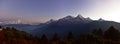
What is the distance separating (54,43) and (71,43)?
1182 centimetres

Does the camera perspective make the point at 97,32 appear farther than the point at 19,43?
No

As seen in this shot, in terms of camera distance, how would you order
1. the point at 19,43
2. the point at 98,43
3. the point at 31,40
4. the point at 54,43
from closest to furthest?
the point at 98,43 → the point at 54,43 → the point at 19,43 → the point at 31,40

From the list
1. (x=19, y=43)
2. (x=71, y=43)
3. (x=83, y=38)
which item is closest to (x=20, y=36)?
(x=19, y=43)

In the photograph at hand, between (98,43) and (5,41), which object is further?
(5,41)

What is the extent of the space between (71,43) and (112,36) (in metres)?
17.9

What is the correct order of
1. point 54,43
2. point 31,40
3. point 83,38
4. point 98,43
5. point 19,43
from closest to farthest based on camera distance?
point 98,43
point 83,38
point 54,43
point 19,43
point 31,40

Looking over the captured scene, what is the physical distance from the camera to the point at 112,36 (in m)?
101

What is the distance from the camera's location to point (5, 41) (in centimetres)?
12694

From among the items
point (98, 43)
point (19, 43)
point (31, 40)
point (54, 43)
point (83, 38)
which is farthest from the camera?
point (31, 40)

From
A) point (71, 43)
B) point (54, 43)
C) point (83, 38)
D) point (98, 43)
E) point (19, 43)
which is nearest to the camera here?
point (98, 43)

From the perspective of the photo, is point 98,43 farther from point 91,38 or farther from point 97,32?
point 97,32

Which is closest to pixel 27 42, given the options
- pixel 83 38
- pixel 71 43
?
pixel 71 43

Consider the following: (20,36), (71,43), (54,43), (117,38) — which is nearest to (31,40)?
(20,36)

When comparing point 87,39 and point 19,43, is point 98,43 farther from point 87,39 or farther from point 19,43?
point 19,43
